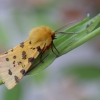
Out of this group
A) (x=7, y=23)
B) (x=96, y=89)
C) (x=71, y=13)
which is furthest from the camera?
(x=71, y=13)

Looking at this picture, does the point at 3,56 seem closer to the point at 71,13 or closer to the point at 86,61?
the point at 86,61

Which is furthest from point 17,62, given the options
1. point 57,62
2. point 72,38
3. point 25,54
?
point 57,62

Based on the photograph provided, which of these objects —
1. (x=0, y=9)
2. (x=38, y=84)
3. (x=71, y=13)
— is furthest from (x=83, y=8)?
(x=38, y=84)

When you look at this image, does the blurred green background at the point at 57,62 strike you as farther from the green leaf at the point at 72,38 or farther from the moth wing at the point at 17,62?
the green leaf at the point at 72,38

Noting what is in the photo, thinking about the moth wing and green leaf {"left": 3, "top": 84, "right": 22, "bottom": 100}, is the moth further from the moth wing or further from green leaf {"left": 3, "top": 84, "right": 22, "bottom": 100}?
green leaf {"left": 3, "top": 84, "right": 22, "bottom": 100}

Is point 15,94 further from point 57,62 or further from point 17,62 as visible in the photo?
point 57,62

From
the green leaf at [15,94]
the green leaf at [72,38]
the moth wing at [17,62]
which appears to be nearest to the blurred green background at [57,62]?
the green leaf at [15,94]

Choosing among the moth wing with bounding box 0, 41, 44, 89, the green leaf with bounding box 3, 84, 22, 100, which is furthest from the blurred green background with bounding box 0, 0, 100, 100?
the moth wing with bounding box 0, 41, 44, 89
